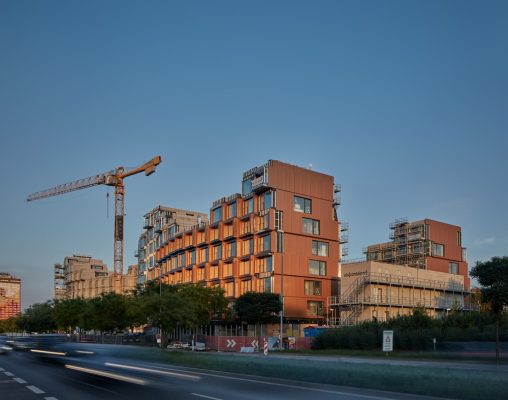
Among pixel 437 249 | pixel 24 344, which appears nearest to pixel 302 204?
pixel 437 249

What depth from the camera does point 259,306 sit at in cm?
7712

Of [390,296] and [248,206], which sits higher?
[248,206]

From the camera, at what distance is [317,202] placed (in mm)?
92250

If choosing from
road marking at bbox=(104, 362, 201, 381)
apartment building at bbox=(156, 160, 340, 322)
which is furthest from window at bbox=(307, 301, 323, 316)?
road marking at bbox=(104, 362, 201, 381)

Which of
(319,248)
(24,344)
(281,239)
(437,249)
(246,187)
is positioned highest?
(246,187)

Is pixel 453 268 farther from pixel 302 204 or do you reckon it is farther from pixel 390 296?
pixel 302 204

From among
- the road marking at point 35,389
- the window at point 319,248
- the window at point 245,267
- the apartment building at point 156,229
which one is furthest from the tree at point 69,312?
the road marking at point 35,389

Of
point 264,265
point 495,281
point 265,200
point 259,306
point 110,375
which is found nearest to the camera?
point 110,375

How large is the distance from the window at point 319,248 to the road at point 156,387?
5968cm

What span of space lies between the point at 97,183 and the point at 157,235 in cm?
5350

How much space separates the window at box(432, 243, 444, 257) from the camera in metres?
102

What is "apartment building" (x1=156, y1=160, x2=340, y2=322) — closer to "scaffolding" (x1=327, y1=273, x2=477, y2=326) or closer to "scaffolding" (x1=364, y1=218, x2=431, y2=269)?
"scaffolding" (x1=327, y1=273, x2=477, y2=326)

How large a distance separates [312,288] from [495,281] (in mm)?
45594

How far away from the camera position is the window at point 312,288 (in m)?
87.5
